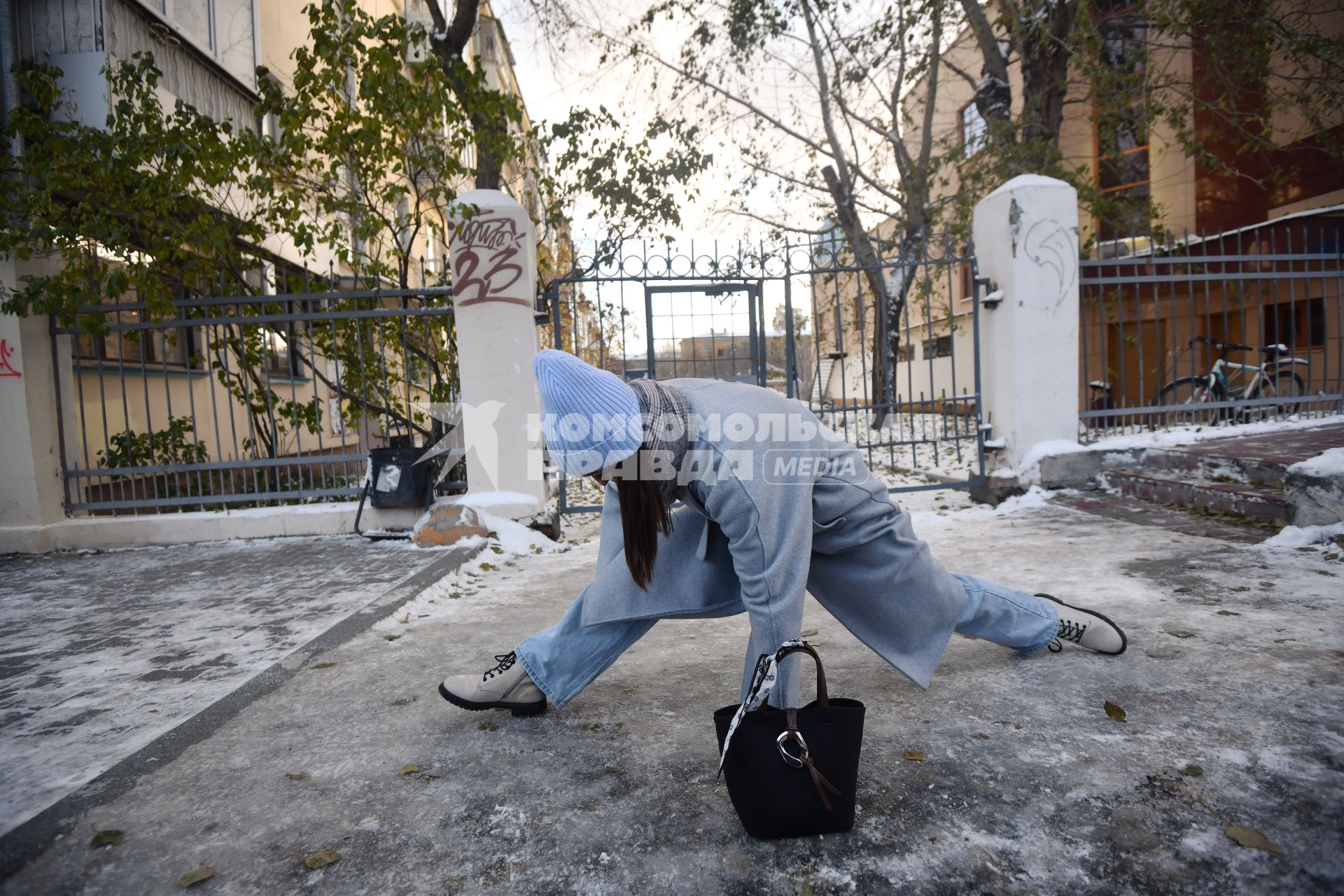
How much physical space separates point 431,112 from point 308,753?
17.9 ft

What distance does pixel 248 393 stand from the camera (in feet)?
22.3

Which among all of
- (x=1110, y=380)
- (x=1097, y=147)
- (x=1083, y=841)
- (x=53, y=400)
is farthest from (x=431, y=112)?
(x=1097, y=147)

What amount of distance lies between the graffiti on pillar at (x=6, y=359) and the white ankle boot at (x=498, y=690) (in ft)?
19.1

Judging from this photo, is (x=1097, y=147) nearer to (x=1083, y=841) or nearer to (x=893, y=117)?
(x=893, y=117)

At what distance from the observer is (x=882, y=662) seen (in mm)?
3068

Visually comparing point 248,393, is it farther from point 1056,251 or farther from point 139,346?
point 1056,251

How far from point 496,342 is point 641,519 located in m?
4.52

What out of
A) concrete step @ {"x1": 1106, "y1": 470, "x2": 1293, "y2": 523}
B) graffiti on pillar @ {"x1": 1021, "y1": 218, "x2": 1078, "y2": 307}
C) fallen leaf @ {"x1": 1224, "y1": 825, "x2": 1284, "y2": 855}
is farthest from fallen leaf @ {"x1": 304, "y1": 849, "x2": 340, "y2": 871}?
graffiti on pillar @ {"x1": 1021, "y1": 218, "x2": 1078, "y2": 307}

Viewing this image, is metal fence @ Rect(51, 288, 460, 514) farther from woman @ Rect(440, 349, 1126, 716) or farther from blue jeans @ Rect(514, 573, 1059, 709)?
Answer: woman @ Rect(440, 349, 1126, 716)

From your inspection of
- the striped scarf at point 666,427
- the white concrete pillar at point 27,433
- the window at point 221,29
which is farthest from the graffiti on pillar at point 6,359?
the striped scarf at point 666,427

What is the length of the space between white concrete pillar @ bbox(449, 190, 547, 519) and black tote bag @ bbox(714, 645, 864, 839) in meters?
4.72

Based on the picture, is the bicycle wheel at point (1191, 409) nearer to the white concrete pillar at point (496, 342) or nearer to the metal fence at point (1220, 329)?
the metal fence at point (1220, 329)

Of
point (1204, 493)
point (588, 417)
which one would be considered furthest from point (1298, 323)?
point (588, 417)

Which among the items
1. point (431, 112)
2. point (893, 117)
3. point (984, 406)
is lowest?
point (984, 406)
